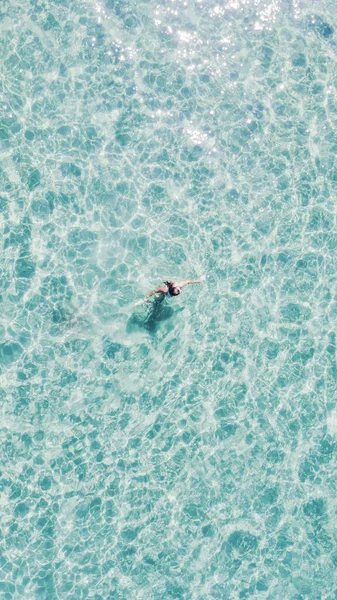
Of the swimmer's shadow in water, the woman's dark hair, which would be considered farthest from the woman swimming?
the swimmer's shadow in water

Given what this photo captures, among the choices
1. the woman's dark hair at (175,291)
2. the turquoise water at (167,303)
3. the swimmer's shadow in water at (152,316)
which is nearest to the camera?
the woman's dark hair at (175,291)

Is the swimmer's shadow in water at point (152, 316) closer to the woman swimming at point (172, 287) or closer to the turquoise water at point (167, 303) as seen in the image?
the turquoise water at point (167, 303)

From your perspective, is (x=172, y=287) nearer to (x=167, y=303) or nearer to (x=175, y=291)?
(x=175, y=291)

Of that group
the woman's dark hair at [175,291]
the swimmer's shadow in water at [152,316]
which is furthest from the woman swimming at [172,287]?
the swimmer's shadow in water at [152,316]

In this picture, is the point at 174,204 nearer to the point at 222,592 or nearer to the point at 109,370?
the point at 109,370

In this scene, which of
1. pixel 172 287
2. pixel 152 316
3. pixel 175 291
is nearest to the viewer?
pixel 175 291

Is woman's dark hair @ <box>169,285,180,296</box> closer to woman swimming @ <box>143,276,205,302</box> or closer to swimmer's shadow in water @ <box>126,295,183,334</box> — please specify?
woman swimming @ <box>143,276,205,302</box>

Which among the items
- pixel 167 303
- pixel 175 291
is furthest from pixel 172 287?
pixel 167 303

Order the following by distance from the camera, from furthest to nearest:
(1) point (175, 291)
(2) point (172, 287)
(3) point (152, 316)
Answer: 1. (3) point (152, 316)
2. (2) point (172, 287)
3. (1) point (175, 291)
